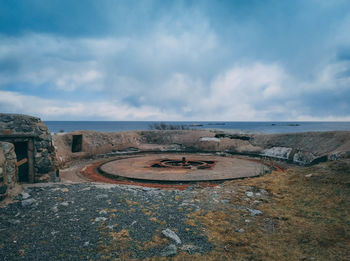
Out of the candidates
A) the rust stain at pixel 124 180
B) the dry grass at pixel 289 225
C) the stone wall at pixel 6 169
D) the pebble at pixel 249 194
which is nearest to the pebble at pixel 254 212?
the dry grass at pixel 289 225

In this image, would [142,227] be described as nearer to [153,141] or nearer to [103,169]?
[103,169]

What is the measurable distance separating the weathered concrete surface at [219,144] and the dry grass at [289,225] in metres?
5.33

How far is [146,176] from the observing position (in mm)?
10000

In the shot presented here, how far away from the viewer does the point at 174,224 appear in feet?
15.9

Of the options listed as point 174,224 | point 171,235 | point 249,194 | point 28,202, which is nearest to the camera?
point 171,235

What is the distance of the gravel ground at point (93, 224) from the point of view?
3904 mm

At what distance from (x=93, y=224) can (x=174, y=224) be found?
1.66 metres

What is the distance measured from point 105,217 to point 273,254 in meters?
3.39

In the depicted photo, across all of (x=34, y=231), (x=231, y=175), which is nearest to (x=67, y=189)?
(x=34, y=231)

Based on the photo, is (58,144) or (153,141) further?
(153,141)

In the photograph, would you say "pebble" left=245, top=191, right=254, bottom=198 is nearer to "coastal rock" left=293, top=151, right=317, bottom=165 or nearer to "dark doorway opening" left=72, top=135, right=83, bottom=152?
"coastal rock" left=293, top=151, right=317, bottom=165

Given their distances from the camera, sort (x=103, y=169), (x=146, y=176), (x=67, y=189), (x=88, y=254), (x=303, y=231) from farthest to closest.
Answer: (x=103, y=169)
(x=146, y=176)
(x=67, y=189)
(x=303, y=231)
(x=88, y=254)

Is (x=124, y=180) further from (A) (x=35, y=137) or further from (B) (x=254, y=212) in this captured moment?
(B) (x=254, y=212)

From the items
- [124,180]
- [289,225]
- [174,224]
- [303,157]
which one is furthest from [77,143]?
[303,157]
